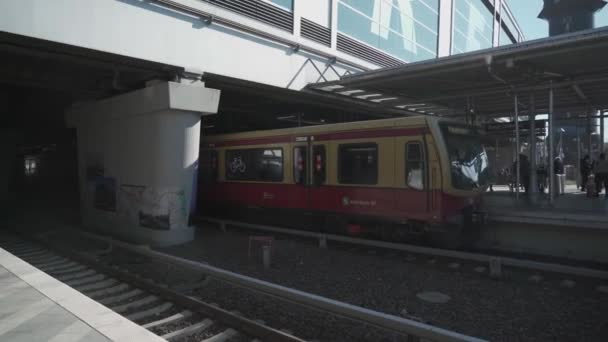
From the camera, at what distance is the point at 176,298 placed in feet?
22.2

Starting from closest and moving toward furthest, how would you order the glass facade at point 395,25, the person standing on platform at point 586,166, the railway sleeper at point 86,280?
the railway sleeper at point 86,280
the person standing on platform at point 586,166
the glass facade at point 395,25

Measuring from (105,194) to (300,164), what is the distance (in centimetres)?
655

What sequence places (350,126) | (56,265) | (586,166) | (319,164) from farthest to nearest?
1. (586,166)
2. (319,164)
3. (350,126)
4. (56,265)

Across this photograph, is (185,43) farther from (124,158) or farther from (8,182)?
(8,182)

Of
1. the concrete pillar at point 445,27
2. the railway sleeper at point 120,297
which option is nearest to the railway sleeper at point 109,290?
the railway sleeper at point 120,297

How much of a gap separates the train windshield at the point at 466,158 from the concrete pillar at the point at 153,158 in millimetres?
6457

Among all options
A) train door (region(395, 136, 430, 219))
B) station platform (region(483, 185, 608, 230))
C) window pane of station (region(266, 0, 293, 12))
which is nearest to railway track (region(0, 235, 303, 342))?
train door (region(395, 136, 430, 219))

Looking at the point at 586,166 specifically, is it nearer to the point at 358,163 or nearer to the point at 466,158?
the point at 466,158

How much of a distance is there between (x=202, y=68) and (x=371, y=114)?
1249cm

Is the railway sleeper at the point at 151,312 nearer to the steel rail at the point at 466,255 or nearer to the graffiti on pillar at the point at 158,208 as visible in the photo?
the steel rail at the point at 466,255

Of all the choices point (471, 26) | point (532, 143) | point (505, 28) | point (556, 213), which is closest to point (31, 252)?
Answer: point (556, 213)

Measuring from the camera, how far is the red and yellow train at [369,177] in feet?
31.8

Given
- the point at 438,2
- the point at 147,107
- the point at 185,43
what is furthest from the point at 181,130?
the point at 438,2

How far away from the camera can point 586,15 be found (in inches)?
1378
